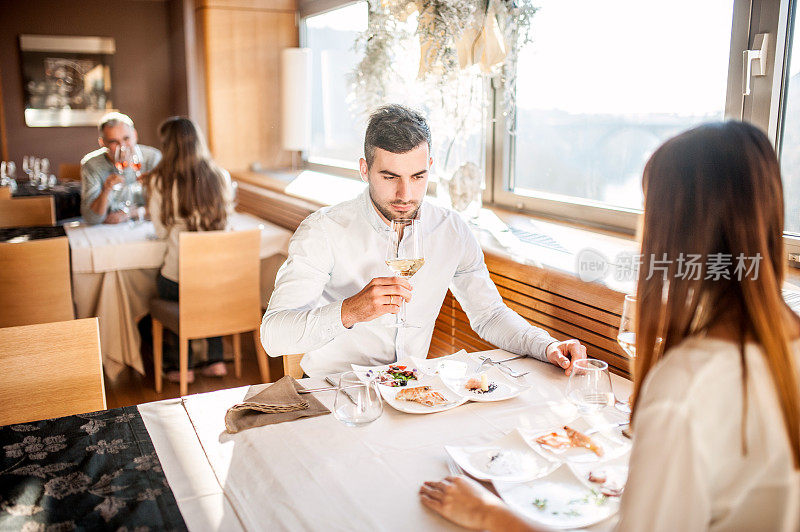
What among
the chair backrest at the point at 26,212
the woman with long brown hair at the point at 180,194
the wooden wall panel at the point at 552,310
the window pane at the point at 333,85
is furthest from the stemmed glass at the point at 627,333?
the chair backrest at the point at 26,212

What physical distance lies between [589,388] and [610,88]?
80.3 inches

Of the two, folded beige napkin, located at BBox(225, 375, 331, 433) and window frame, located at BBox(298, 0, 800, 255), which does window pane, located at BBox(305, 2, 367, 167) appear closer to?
window frame, located at BBox(298, 0, 800, 255)

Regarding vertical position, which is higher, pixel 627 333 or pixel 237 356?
pixel 627 333

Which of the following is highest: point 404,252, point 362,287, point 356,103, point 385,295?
point 356,103

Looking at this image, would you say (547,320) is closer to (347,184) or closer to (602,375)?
(602,375)

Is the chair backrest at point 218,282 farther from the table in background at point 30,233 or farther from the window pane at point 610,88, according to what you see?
the window pane at point 610,88

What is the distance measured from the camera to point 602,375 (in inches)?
58.9

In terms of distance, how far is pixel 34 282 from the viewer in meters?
3.31

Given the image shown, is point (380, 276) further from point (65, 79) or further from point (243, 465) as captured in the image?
point (65, 79)

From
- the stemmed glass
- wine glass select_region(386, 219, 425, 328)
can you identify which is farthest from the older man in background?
the stemmed glass

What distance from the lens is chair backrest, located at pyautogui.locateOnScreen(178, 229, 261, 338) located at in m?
3.60

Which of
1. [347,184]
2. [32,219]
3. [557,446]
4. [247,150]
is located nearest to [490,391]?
[557,446]

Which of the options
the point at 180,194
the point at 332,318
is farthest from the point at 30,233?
the point at 332,318

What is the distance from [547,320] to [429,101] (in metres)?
1.41
